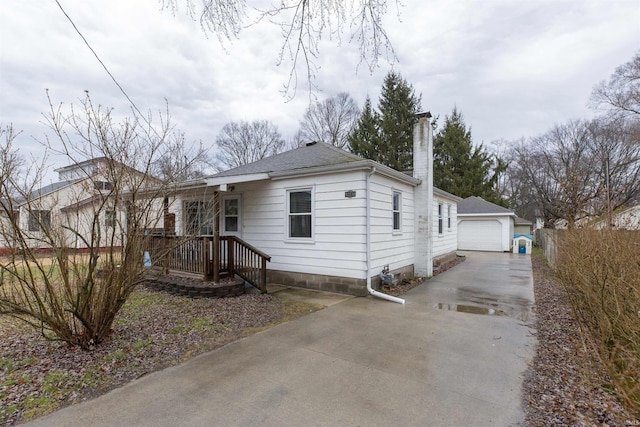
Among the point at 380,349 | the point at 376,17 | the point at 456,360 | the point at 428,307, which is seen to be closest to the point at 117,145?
the point at 376,17

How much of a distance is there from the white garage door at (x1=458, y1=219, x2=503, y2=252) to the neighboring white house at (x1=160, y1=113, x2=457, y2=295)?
1142cm

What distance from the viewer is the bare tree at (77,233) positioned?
340 cm

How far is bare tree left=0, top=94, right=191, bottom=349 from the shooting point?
3404 millimetres

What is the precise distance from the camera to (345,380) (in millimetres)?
3189

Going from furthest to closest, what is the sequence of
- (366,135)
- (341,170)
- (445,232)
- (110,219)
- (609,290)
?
(366,135) → (445,232) → (341,170) → (110,219) → (609,290)

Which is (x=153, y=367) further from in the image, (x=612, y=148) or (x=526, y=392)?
(x=612, y=148)

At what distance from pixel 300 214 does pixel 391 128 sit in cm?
1922

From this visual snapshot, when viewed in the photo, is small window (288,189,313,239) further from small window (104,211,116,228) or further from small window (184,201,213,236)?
small window (104,211,116,228)

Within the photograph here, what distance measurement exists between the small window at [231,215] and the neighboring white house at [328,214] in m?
0.03

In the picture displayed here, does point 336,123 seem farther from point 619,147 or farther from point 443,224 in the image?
point 619,147

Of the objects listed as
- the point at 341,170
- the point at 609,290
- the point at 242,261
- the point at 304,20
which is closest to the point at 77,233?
the point at 304,20

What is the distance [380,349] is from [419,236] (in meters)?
6.26

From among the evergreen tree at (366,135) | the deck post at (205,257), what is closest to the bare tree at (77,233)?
the deck post at (205,257)

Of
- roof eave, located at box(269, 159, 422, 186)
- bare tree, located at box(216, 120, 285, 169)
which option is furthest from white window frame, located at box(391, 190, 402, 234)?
bare tree, located at box(216, 120, 285, 169)
